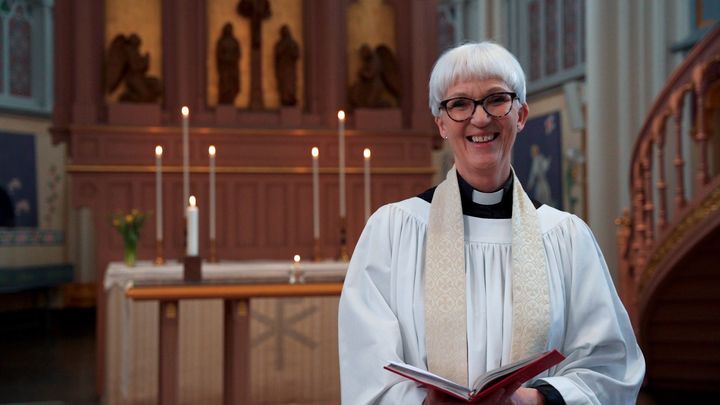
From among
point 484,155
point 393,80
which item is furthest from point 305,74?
point 484,155

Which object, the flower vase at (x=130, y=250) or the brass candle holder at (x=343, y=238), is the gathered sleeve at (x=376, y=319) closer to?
the brass candle holder at (x=343, y=238)

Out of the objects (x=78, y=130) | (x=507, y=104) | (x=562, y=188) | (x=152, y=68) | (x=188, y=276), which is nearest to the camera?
(x=507, y=104)

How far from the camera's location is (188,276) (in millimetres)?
3742

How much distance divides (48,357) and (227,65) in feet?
12.4

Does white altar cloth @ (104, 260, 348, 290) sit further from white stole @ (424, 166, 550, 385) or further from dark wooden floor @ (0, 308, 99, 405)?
white stole @ (424, 166, 550, 385)

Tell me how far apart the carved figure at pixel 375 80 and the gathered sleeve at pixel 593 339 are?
476 cm

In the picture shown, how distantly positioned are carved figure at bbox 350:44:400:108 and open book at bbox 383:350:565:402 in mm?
5097

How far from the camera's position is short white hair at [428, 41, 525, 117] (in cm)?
191

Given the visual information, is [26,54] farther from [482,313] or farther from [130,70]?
[482,313]

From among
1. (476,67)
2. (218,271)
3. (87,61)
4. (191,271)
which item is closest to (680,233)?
(218,271)

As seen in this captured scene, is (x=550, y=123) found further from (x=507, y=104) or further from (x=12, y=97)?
(x=507, y=104)

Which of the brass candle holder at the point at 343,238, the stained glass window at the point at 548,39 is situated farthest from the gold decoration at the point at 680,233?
the stained glass window at the point at 548,39

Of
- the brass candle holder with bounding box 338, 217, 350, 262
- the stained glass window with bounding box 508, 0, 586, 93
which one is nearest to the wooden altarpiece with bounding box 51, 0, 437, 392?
the brass candle holder with bounding box 338, 217, 350, 262

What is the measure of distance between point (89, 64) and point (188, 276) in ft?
10.5
